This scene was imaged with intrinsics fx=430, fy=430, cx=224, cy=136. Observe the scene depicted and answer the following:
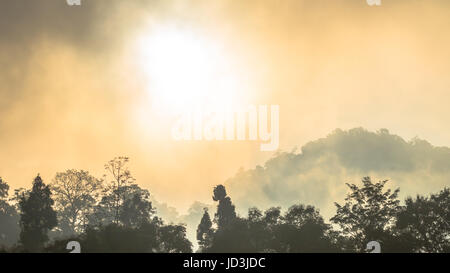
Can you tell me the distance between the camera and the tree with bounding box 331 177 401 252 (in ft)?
200

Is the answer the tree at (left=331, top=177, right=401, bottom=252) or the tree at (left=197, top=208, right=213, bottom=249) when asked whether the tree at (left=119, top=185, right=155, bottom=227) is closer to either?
the tree at (left=197, top=208, right=213, bottom=249)

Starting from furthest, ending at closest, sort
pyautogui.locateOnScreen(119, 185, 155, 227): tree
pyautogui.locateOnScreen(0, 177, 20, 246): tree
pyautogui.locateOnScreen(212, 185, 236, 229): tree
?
pyautogui.locateOnScreen(0, 177, 20, 246): tree
pyautogui.locateOnScreen(119, 185, 155, 227): tree
pyautogui.locateOnScreen(212, 185, 236, 229): tree

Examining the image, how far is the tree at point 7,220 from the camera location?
10288cm

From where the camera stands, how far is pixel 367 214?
205 ft

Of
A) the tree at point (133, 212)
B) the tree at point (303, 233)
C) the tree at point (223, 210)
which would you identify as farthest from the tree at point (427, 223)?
the tree at point (133, 212)

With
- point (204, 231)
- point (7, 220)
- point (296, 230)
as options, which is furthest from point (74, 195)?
point (296, 230)

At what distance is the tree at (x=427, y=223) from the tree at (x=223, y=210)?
3123cm

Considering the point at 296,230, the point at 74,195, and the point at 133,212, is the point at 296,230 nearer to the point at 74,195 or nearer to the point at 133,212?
the point at 133,212

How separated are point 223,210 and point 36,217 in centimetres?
3293

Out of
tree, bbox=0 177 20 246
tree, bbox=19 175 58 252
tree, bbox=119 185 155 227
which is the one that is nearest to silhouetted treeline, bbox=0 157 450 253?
tree, bbox=19 175 58 252

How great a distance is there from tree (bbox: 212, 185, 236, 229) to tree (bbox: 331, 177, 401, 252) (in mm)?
22403
